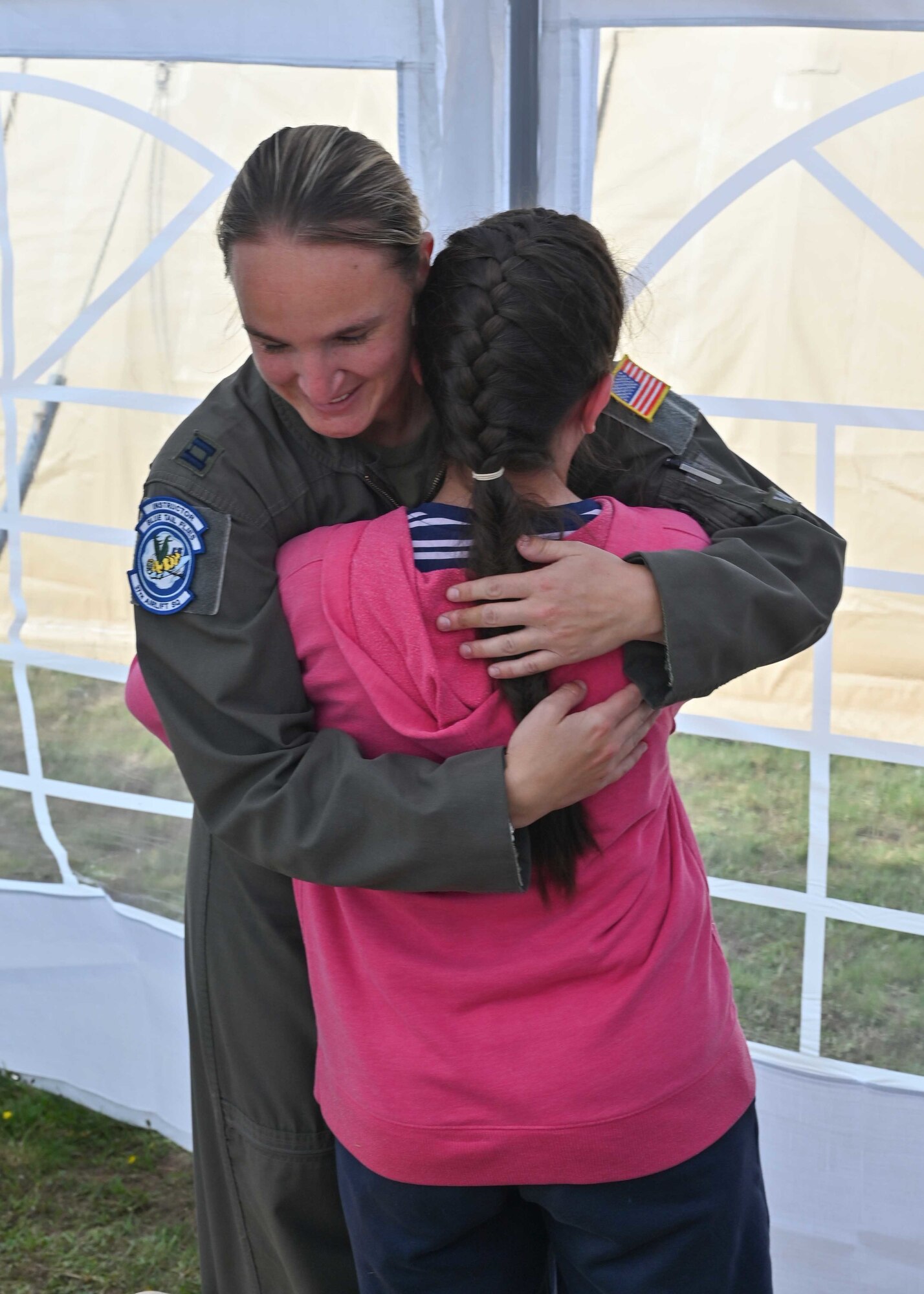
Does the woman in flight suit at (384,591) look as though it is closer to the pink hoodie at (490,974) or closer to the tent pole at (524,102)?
the pink hoodie at (490,974)

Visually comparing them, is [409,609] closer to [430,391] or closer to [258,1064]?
[430,391]

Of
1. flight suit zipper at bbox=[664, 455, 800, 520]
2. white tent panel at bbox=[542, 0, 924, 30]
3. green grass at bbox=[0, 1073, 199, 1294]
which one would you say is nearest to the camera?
flight suit zipper at bbox=[664, 455, 800, 520]

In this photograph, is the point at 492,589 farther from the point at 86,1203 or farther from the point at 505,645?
the point at 86,1203

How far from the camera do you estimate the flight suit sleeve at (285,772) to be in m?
1.05

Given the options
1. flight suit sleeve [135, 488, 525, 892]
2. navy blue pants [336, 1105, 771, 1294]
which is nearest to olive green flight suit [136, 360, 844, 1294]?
flight suit sleeve [135, 488, 525, 892]

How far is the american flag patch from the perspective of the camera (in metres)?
1.33

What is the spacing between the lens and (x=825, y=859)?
77.5 inches

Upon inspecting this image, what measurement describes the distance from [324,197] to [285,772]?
1.71 feet

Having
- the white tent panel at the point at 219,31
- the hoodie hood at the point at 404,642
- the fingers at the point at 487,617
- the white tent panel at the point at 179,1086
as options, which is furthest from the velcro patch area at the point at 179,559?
the white tent panel at the point at 179,1086

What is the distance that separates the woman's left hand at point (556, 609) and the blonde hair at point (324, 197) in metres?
0.32

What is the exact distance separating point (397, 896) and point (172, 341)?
1.36 m

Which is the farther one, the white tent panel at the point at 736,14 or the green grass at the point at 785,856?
the green grass at the point at 785,856

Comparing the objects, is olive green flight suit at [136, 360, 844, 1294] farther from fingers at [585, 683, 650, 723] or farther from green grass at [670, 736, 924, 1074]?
green grass at [670, 736, 924, 1074]

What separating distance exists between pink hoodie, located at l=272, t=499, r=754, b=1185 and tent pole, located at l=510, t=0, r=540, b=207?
860 millimetres
